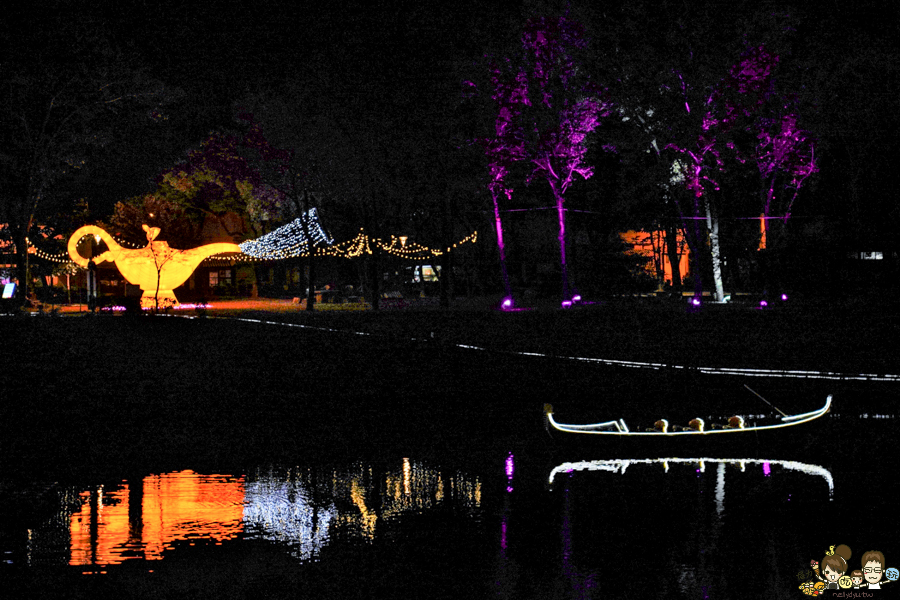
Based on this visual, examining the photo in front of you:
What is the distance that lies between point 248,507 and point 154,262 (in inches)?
1771

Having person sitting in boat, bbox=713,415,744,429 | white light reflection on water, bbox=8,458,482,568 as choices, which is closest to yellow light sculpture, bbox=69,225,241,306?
person sitting in boat, bbox=713,415,744,429

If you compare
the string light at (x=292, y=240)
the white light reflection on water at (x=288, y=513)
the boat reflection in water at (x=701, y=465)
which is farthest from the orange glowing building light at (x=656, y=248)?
the white light reflection on water at (x=288, y=513)

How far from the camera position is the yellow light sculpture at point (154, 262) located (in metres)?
52.8

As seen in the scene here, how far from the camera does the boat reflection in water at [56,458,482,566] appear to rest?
9.07m

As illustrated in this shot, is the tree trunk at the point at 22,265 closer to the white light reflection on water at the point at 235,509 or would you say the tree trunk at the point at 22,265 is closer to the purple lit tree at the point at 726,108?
the purple lit tree at the point at 726,108

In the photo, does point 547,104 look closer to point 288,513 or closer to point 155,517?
point 288,513

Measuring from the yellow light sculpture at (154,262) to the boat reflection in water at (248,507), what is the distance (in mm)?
41574

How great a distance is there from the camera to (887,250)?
1671 inches

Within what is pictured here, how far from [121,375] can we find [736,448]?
13382mm

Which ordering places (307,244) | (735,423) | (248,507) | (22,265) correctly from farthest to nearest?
(307,244), (22,265), (735,423), (248,507)

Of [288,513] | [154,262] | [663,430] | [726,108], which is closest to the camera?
[288,513]

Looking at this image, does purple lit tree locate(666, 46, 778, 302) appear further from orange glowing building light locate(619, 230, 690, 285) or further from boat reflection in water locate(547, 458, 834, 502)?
boat reflection in water locate(547, 458, 834, 502)

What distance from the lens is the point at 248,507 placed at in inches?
407

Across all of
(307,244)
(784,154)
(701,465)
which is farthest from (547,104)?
(701,465)
